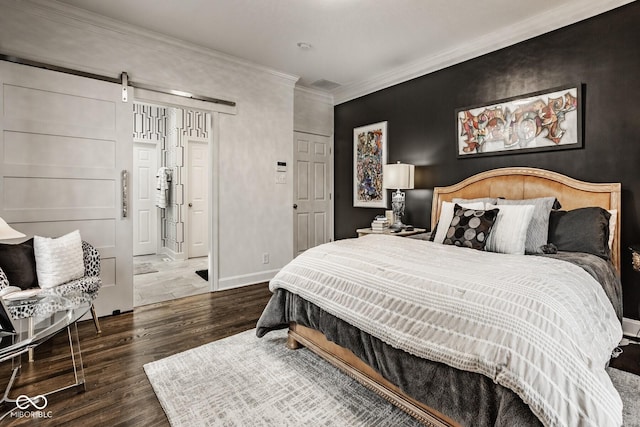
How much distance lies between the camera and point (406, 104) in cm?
428

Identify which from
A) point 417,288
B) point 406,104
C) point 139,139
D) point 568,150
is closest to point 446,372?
point 417,288

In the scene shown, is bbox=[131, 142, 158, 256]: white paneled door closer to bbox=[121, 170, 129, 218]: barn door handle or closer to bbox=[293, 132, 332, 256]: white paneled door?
bbox=[293, 132, 332, 256]: white paneled door

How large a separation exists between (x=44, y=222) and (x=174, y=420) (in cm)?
225

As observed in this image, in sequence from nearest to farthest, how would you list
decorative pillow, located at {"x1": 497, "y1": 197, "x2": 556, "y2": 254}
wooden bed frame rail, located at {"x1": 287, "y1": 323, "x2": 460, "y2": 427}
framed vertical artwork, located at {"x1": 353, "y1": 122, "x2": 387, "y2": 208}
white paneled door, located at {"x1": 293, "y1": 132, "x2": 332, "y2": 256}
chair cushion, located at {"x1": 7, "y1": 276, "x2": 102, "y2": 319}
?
wooden bed frame rail, located at {"x1": 287, "y1": 323, "x2": 460, "y2": 427}
chair cushion, located at {"x1": 7, "y1": 276, "x2": 102, "y2": 319}
decorative pillow, located at {"x1": 497, "y1": 197, "x2": 556, "y2": 254}
framed vertical artwork, located at {"x1": 353, "y1": 122, "x2": 387, "y2": 208}
white paneled door, located at {"x1": 293, "y1": 132, "x2": 332, "y2": 256}

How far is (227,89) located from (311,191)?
2014mm

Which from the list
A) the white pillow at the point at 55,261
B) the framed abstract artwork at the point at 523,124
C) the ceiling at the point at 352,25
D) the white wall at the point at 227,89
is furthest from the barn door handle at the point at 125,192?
the framed abstract artwork at the point at 523,124

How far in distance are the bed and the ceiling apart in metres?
1.82

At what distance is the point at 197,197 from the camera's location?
5.96 meters

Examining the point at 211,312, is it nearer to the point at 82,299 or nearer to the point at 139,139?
the point at 82,299

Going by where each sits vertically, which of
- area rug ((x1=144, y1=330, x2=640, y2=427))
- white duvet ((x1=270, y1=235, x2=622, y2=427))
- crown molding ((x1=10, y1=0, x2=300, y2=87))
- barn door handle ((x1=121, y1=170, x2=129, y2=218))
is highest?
crown molding ((x1=10, y1=0, x2=300, y2=87))

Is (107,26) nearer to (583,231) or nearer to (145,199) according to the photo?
(145,199)

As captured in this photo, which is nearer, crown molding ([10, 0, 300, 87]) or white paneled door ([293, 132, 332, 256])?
crown molding ([10, 0, 300, 87])

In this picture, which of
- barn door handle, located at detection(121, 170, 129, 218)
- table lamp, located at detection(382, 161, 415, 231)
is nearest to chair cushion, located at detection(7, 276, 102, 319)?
barn door handle, located at detection(121, 170, 129, 218)

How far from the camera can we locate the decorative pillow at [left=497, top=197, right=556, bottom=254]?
253 cm
